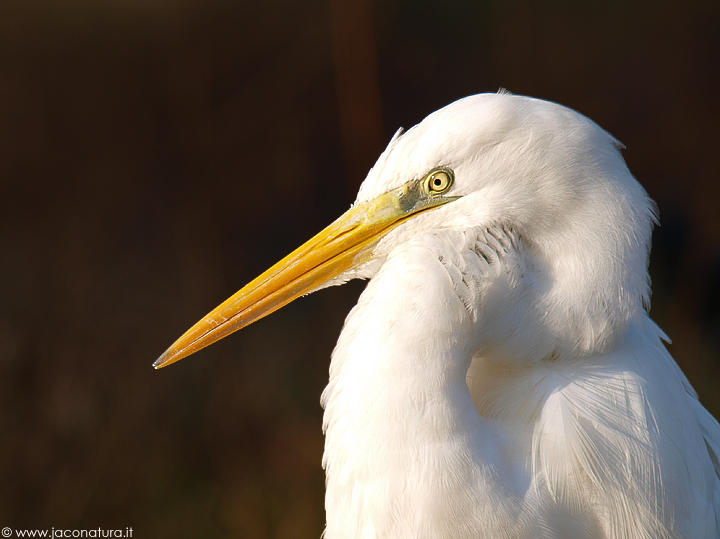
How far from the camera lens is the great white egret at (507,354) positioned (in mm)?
938

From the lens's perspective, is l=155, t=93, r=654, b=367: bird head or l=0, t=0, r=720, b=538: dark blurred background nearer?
l=155, t=93, r=654, b=367: bird head

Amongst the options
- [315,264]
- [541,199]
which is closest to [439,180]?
[541,199]

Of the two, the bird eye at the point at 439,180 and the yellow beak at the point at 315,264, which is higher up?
the bird eye at the point at 439,180

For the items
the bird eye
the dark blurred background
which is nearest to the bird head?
the bird eye

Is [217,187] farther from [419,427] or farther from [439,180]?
[419,427]

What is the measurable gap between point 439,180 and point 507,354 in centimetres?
32

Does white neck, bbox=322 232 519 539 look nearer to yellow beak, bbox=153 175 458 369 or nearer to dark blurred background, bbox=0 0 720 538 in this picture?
yellow beak, bbox=153 175 458 369

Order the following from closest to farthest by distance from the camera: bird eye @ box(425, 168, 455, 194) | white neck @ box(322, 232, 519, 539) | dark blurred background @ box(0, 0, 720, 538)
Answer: white neck @ box(322, 232, 519, 539), bird eye @ box(425, 168, 455, 194), dark blurred background @ box(0, 0, 720, 538)

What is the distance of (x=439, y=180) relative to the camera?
106cm

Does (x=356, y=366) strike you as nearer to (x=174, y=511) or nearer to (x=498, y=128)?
(x=498, y=128)

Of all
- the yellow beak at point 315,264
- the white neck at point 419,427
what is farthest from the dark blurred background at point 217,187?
the white neck at point 419,427

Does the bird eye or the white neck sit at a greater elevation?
the bird eye

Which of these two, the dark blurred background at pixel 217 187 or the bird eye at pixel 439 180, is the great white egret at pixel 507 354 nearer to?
the bird eye at pixel 439 180

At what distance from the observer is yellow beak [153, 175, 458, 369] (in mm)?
1095
